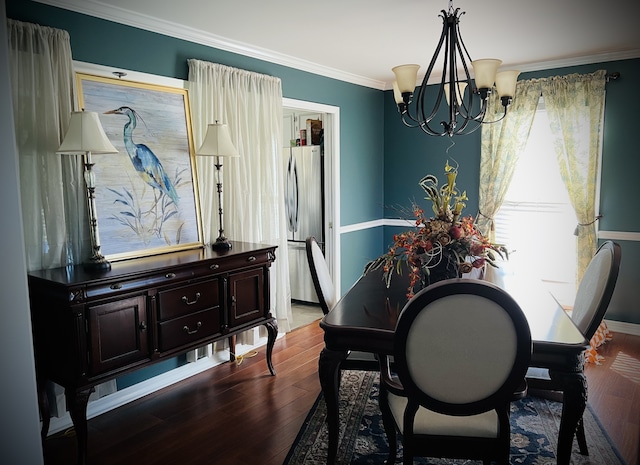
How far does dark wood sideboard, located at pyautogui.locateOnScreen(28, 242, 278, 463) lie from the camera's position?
2.39 meters

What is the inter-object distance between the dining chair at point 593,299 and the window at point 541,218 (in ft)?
7.50

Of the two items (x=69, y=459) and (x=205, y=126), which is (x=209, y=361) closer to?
(x=69, y=459)

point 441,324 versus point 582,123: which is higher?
point 582,123

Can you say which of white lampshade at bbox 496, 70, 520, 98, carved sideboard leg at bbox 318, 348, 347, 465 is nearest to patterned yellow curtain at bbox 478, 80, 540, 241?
white lampshade at bbox 496, 70, 520, 98

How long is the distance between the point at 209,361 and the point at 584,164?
3.80m

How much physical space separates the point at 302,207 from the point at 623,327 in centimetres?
334

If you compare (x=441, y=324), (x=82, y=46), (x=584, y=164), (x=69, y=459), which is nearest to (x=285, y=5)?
(x=82, y=46)

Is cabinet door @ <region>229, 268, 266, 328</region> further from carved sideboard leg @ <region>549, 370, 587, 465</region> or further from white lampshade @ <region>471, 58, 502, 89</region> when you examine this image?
carved sideboard leg @ <region>549, 370, 587, 465</region>

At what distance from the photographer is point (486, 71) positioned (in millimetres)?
2537

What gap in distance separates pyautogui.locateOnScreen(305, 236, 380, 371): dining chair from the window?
257 centimetres

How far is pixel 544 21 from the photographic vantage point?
3.29 m

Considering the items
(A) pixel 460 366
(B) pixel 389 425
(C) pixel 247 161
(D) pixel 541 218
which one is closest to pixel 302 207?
(C) pixel 247 161

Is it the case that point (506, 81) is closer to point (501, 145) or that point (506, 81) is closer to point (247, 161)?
point (247, 161)

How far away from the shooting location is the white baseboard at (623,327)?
4.34m
